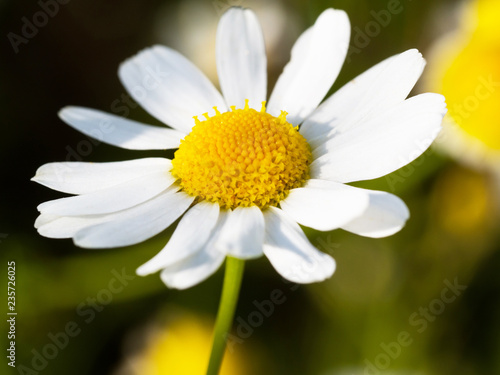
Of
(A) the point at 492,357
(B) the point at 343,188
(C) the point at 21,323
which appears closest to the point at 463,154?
(A) the point at 492,357

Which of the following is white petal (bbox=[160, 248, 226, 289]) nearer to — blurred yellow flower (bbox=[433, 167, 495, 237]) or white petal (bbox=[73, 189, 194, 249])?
white petal (bbox=[73, 189, 194, 249])

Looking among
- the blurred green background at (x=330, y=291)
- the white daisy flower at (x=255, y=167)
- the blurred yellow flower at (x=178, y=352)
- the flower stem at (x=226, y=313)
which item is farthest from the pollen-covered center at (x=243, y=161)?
the blurred yellow flower at (x=178, y=352)

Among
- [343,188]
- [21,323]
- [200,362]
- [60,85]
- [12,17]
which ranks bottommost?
[200,362]

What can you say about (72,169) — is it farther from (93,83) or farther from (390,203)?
(93,83)

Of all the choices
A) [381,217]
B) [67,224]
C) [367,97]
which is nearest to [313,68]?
[367,97]

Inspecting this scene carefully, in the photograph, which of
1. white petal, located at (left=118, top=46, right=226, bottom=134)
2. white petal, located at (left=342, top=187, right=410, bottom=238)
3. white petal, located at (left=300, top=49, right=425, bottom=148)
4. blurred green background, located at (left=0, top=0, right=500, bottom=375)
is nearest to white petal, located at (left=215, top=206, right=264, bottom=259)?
white petal, located at (left=342, top=187, right=410, bottom=238)
